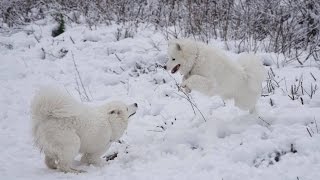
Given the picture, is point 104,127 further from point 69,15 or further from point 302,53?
point 69,15

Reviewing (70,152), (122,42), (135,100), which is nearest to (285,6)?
(122,42)

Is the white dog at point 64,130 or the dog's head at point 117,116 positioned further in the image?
the dog's head at point 117,116

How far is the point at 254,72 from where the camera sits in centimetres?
555

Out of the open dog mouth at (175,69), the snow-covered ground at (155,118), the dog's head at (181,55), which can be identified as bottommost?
the snow-covered ground at (155,118)

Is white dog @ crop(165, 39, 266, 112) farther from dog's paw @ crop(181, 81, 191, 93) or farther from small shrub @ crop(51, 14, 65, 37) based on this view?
small shrub @ crop(51, 14, 65, 37)

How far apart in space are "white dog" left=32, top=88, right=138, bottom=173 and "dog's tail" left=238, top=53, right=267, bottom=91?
2075 millimetres

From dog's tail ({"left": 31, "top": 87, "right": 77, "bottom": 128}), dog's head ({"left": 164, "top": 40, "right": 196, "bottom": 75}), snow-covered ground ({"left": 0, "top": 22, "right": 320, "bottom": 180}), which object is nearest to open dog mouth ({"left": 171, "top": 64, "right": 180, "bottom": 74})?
dog's head ({"left": 164, "top": 40, "right": 196, "bottom": 75})

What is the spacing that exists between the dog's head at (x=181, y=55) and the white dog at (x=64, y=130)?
4.66ft

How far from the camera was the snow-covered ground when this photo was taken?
4.24 m

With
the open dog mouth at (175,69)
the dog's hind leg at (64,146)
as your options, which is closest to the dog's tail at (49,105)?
the dog's hind leg at (64,146)

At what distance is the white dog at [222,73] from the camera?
5527 mm

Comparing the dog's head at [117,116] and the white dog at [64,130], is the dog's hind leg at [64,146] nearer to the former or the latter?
the white dog at [64,130]

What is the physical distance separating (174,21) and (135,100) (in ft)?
12.5

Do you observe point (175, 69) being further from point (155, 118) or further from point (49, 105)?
point (49, 105)
